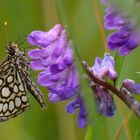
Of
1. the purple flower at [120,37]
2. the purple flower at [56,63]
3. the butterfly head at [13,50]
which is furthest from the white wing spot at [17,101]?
the purple flower at [120,37]

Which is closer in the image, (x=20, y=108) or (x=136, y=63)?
(x=20, y=108)

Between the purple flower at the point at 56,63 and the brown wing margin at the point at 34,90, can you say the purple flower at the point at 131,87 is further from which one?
the brown wing margin at the point at 34,90

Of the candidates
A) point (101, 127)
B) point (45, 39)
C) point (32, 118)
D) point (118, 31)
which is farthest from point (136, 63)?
point (101, 127)

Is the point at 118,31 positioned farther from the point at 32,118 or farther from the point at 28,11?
the point at 28,11

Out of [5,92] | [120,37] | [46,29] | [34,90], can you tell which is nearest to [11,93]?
[5,92]

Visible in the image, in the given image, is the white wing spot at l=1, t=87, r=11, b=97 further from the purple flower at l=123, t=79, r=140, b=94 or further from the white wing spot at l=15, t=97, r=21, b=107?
the purple flower at l=123, t=79, r=140, b=94

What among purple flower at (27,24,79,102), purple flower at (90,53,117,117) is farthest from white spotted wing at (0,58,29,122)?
purple flower at (90,53,117,117)
